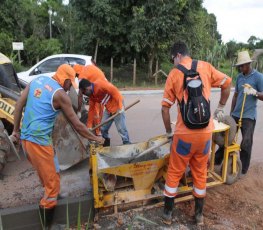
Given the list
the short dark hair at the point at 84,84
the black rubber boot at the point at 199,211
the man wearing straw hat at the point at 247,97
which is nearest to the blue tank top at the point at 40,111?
the short dark hair at the point at 84,84

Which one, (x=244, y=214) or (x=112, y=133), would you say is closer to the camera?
(x=244, y=214)

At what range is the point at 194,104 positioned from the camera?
3514mm

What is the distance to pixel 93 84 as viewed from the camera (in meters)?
5.37

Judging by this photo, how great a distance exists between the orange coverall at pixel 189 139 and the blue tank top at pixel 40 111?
1.23m

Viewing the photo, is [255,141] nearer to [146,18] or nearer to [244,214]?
[244,214]

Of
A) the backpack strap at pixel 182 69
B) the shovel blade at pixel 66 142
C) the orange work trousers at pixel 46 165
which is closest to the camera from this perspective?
the orange work trousers at pixel 46 165

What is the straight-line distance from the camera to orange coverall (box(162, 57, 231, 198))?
11.9ft

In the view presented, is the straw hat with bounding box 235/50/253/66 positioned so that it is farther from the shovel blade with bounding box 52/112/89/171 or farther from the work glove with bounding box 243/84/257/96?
the shovel blade with bounding box 52/112/89/171

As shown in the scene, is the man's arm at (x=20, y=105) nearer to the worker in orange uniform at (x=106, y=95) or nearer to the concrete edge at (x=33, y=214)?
the concrete edge at (x=33, y=214)

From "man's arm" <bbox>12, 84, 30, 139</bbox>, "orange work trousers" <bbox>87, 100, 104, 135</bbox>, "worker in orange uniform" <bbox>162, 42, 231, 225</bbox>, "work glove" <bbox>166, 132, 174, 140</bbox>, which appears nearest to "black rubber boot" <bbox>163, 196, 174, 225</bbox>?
"worker in orange uniform" <bbox>162, 42, 231, 225</bbox>

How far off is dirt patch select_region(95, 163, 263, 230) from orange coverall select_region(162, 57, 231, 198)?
1.29 feet

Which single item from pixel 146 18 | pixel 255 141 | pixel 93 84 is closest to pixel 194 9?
pixel 146 18

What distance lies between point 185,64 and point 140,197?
168cm

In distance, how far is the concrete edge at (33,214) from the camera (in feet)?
12.2
